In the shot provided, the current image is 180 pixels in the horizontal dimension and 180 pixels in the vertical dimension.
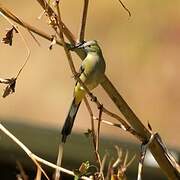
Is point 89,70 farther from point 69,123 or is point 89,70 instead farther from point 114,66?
point 114,66

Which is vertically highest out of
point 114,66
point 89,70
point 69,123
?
point 114,66

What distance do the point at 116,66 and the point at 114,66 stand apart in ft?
0.04

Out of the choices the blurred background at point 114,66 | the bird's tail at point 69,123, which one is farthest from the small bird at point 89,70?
the blurred background at point 114,66

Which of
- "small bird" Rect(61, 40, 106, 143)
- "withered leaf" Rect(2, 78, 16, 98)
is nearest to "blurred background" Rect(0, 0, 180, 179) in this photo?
"small bird" Rect(61, 40, 106, 143)

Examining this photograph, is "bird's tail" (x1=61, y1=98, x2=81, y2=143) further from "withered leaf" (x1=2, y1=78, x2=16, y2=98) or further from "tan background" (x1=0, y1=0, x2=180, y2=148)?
"tan background" (x1=0, y1=0, x2=180, y2=148)

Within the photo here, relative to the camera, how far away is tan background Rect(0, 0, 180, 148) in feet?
11.6

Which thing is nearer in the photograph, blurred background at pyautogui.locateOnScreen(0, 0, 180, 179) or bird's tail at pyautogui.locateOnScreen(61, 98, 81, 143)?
bird's tail at pyautogui.locateOnScreen(61, 98, 81, 143)

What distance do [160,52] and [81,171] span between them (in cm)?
313

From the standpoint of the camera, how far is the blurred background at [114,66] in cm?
354

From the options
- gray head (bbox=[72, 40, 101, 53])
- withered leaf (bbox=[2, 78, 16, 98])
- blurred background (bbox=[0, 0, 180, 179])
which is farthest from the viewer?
blurred background (bbox=[0, 0, 180, 179])

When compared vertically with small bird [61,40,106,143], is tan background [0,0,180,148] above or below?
above

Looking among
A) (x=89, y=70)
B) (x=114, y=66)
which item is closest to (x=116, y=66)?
(x=114, y=66)

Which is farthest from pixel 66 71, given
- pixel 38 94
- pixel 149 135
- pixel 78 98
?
pixel 149 135

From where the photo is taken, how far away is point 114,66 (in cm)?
388
